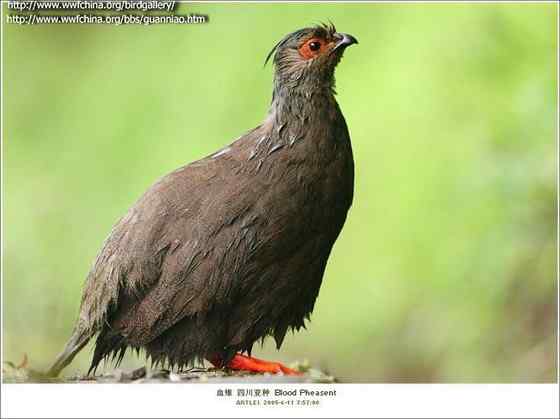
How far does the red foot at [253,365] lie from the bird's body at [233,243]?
0.38ft

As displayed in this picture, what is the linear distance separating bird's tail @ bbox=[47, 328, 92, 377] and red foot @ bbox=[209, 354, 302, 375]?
899mm

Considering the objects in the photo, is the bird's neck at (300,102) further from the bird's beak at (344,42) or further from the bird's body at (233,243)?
the bird's beak at (344,42)

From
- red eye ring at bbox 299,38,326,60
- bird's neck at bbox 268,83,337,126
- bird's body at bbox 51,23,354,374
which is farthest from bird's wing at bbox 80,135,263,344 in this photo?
red eye ring at bbox 299,38,326,60

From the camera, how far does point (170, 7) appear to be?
22.7 feet

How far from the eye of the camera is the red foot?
5.75 metres

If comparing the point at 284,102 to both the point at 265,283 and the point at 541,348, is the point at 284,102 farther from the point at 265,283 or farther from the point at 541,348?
the point at 541,348

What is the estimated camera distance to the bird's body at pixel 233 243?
214 inches

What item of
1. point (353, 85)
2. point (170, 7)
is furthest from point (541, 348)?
point (170, 7)

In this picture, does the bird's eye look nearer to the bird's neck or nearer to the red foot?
the bird's neck

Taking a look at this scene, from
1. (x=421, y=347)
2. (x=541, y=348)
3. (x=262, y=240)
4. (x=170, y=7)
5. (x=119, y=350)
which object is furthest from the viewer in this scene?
(x=421, y=347)

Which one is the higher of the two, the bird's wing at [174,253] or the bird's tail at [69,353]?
the bird's wing at [174,253]

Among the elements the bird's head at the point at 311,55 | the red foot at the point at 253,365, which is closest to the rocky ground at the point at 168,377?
the red foot at the point at 253,365

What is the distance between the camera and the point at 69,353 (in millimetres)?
5852

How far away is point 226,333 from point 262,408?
26.4 inches
